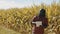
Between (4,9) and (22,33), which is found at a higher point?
(4,9)

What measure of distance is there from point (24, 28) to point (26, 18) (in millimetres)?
256

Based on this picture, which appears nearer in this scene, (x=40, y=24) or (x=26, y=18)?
(x=40, y=24)

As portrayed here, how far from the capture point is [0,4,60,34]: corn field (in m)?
5.17

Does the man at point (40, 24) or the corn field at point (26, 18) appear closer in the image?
the man at point (40, 24)

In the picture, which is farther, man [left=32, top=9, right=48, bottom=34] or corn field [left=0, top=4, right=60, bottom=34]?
corn field [left=0, top=4, right=60, bottom=34]

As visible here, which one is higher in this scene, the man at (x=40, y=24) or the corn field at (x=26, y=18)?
the man at (x=40, y=24)

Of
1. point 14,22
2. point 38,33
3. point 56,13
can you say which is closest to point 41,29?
point 38,33

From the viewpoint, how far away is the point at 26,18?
5.79 meters

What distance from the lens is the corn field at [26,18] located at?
17.0 ft

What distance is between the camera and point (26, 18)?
19.0 feet

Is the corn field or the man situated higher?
the man

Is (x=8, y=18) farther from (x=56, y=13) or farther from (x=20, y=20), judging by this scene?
(x=56, y=13)

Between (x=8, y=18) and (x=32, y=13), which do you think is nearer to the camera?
(x=32, y=13)

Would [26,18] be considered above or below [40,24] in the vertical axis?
below
